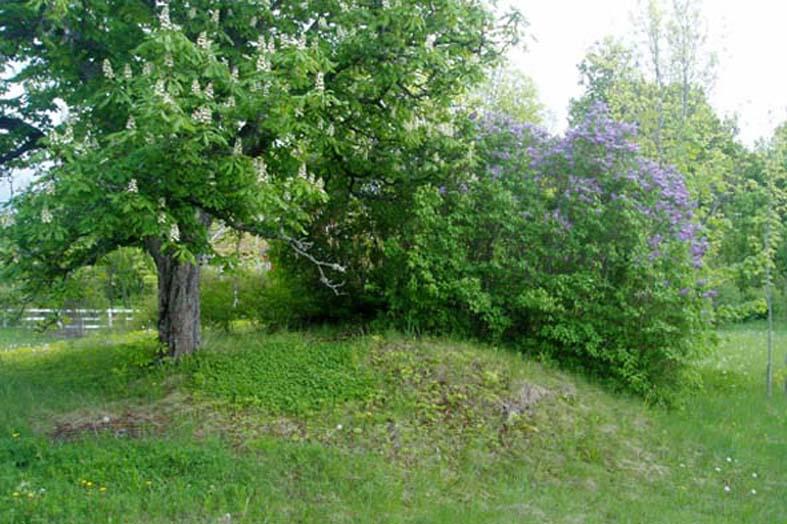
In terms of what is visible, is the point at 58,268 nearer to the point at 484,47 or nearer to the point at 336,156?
the point at 336,156

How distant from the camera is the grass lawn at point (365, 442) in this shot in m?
5.18

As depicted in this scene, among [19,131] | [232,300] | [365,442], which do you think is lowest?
[365,442]

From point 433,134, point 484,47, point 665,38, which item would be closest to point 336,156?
point 433,134

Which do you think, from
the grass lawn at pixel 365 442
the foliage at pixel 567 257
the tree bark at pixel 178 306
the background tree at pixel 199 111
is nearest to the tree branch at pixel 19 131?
the background tree at pixel 199 111

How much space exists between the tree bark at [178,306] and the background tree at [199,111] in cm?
2

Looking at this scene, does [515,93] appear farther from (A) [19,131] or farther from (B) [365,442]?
(B) [365,442]

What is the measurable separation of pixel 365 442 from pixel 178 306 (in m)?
3.05

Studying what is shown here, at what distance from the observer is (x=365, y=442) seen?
6.24 meters

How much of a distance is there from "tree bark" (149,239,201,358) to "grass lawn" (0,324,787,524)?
28cm

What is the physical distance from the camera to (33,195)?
19.3ft

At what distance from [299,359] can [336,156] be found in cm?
242

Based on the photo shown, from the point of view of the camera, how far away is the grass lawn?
518 cm

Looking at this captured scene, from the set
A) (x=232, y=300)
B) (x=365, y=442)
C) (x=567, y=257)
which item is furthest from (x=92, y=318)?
(x=365, y=442)

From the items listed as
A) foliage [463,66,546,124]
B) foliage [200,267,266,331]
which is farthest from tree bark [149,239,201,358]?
foliage [463,66,546,124]
